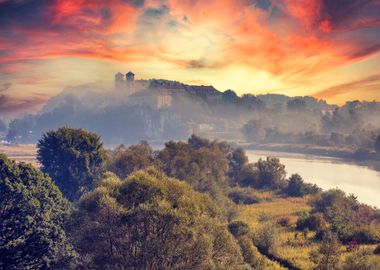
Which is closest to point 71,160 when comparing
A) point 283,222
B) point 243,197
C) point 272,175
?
point 243,197

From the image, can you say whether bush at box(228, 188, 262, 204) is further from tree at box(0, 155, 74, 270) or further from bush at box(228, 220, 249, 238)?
tree at box(0, 155, 74, 270)

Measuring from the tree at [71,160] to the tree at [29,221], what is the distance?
2588 cm

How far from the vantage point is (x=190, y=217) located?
23.9 m

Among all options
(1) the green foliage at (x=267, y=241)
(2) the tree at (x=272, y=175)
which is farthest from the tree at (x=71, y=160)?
(2) the tree at (x=272, y=175)

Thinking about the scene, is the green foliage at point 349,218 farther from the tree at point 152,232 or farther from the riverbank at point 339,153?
the riverbank at point 339,153

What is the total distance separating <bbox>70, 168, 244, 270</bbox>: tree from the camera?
22906 mm

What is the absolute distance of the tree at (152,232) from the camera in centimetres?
2291

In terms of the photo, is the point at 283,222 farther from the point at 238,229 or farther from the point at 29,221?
the point at 29,221

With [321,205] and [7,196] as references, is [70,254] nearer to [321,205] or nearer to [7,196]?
[7,196]

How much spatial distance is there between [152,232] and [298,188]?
63.5 m

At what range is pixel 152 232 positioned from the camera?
23.6 m

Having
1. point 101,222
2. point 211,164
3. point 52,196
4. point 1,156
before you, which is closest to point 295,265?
point 101,222

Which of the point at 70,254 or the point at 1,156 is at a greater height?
the point at 1,156

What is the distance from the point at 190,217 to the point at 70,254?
1444cm
